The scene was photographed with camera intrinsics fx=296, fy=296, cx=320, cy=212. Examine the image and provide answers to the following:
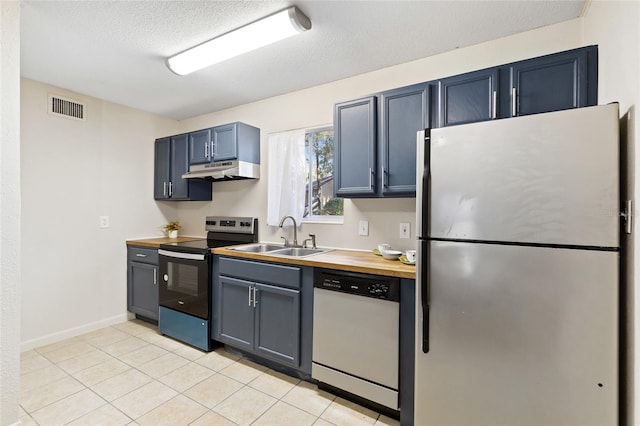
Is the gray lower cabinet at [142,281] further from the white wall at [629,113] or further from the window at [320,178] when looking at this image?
the white wall at [629,113]

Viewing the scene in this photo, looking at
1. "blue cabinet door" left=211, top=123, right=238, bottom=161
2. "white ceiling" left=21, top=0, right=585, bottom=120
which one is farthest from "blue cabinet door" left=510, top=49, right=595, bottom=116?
"blue cabinet door" left=211, top=123, right=238, bottom=161

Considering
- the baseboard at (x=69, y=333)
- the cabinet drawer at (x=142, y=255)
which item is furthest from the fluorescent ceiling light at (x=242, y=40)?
the baseboard at (x=69, y=333)

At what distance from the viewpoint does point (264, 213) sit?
3.22 m

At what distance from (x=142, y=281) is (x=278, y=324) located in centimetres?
198

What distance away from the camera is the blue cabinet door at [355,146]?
87.0 inches

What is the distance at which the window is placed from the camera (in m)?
2.88

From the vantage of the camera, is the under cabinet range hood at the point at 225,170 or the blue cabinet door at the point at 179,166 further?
the blue cabinet door at the point at 179,166

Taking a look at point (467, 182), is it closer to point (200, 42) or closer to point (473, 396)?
point (473, 396)

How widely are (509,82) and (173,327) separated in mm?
3389

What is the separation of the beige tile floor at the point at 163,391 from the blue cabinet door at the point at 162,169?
1754mm

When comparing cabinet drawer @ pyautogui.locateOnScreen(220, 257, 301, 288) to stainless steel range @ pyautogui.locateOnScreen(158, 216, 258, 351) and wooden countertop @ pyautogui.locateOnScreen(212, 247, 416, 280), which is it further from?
stainless steel range @ pyautogui.locateOnScreen(158, 216, 258, 351)

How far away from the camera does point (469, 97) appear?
1.87m

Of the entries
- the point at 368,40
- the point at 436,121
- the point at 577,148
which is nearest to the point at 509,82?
the point at 436,121

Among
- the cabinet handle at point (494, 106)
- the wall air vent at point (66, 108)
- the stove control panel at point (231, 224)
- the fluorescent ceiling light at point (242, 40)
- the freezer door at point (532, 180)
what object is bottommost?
the stove control panel at point (231, 224)
